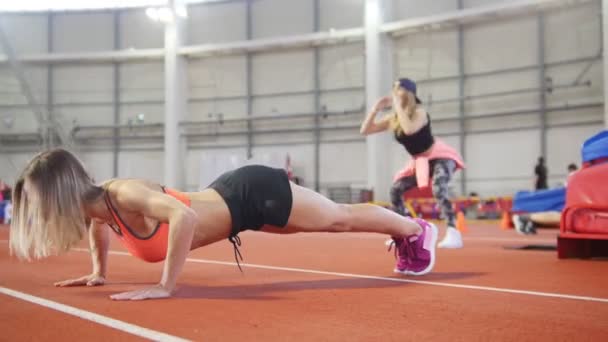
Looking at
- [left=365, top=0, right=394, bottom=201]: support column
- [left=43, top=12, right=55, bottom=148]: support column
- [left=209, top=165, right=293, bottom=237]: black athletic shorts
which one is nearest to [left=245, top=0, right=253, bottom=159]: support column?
[left=365, top=0, right=394, bottom=201]: support column

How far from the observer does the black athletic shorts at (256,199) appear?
3.00 meters

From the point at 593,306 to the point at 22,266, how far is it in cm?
405

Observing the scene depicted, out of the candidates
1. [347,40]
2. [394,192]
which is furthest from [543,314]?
[347,40]

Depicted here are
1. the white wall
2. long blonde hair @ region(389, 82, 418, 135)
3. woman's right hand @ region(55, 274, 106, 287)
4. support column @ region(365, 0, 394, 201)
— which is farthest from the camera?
support column @ region(365, 0, 394, 201)

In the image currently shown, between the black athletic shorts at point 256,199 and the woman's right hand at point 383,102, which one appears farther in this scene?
the woman's right hand at point 383,102

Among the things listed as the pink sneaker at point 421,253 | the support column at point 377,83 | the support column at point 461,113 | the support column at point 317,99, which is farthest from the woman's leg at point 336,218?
the support column at point 317,99

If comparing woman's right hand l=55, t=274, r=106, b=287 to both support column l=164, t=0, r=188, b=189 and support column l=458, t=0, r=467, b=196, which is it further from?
support column l=164, t=0, r=188, b=189

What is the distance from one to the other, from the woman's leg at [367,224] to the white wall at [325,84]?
1511 centimetres

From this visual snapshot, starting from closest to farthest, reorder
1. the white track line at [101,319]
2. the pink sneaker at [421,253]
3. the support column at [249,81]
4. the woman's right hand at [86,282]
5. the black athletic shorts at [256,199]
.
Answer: the white track line at [101,319] < the black athletic shorts at [256,199] < the woman's right hand at [86,282] < the pink sneaker at [421,253] < the support column at [249,81]

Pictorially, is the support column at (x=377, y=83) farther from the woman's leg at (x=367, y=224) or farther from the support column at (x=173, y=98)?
the woman's leg at (x=367, y=224)

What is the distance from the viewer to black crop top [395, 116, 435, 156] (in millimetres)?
5594

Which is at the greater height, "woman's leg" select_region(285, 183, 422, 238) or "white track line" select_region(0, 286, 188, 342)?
"woman's leg" select_region(285, 183, 422, 238)

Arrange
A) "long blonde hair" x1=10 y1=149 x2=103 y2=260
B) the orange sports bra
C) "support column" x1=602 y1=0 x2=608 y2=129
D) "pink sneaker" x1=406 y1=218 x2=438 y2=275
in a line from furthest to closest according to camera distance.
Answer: "support column" x1=602 y1=0 x2=608 y2=129 < "pink sneaker" x1=406 y1=218 x2=438 y2=275 < the orange sports bra < "long blonde hair" x1=10 y1=149 x2=103 y2=260

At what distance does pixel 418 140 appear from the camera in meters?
5.64
